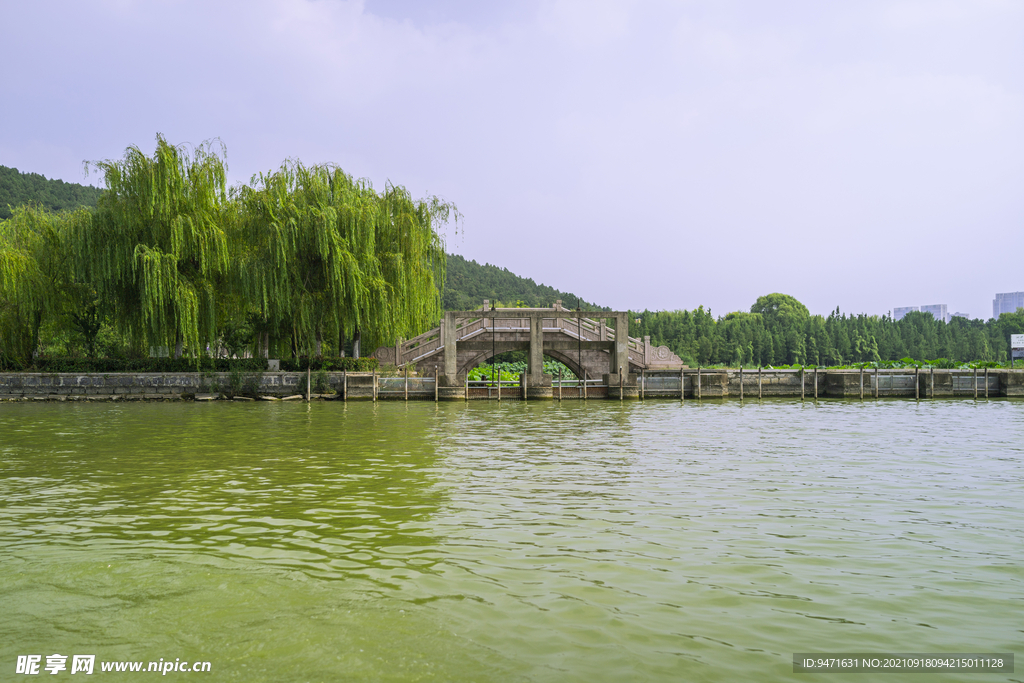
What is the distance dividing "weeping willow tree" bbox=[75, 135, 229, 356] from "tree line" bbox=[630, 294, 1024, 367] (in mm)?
55235

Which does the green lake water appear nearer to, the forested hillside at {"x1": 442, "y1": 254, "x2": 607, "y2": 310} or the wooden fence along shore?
the wooden fence along shore

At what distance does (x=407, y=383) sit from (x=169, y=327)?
29.9ft

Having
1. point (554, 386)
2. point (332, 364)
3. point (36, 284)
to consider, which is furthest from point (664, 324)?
point (36, 284)

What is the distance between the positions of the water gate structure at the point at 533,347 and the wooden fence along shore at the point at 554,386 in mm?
466

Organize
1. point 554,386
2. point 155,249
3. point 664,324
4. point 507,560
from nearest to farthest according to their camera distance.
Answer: point 507,560
point 155,249
point 554,386
point 664,324

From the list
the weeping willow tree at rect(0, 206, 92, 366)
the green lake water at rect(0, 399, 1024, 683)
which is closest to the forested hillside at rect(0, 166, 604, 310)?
the weeping willow tree at rect(0, 206, 92, 366)

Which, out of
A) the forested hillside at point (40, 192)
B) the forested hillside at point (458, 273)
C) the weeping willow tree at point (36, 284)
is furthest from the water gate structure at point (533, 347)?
the forested hillside at point (40, 192)

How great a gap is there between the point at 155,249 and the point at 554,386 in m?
16.4

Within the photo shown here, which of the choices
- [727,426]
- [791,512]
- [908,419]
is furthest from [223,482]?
[908,419]

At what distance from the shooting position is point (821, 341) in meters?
81.7

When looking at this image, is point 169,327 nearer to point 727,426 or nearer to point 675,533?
point 727,426

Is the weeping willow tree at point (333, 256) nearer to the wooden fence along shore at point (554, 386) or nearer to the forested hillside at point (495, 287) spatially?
the wooden fence along shore at point (554, 386)

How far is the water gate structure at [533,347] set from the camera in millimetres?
30328

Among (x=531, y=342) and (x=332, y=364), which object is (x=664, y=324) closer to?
(x=531, y=342)
